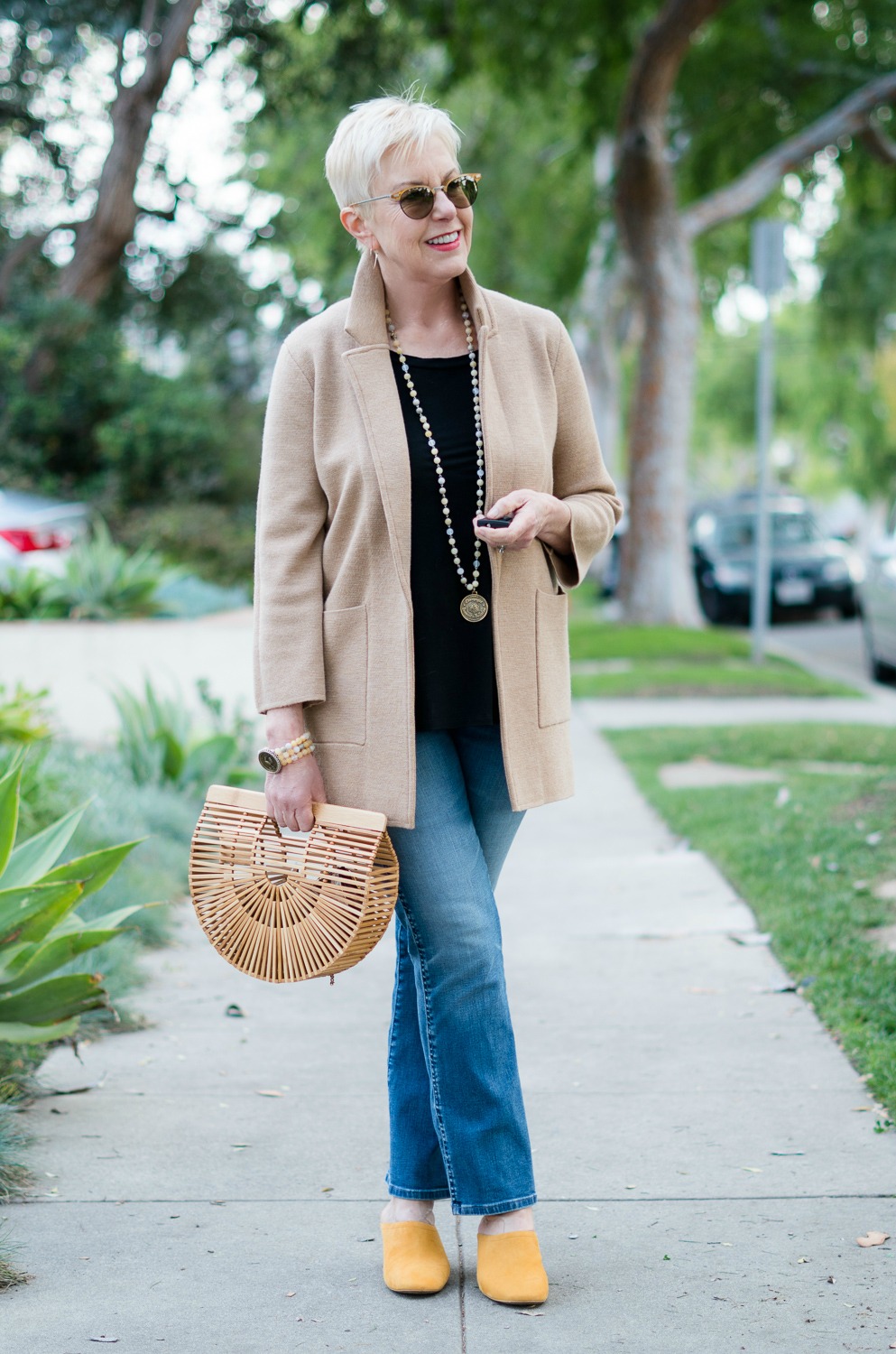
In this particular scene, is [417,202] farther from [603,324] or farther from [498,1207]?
[603,324]

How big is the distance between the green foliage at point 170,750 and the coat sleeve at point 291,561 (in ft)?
12.1

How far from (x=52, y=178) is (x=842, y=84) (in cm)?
869

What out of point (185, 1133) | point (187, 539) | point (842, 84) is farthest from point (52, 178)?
point (185, 1133)

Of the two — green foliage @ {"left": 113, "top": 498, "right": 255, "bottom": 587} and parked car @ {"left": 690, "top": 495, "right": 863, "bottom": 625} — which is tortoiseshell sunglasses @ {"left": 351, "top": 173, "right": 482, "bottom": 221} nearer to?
green foliage @ {"left": 113, "top": 498, "right": 255, "bottom": 587}

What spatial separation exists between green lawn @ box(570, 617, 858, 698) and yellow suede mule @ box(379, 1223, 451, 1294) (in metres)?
8.54

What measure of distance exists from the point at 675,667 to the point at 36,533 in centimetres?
550

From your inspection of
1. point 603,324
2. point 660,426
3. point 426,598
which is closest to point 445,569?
point 426,598

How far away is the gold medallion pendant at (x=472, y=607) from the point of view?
2721mm

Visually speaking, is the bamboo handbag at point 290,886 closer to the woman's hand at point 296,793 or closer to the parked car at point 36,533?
the woman's hand at point 296,793

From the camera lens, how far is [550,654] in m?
2.84

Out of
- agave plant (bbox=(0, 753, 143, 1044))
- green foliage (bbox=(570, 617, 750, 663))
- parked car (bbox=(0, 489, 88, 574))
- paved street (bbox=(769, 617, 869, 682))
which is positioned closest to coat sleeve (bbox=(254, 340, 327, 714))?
agave plant (bbox=(0, 753, 143, 1044))

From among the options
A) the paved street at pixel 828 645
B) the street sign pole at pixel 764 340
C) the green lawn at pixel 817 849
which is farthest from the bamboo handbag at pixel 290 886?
the paved street at pixel 828 645

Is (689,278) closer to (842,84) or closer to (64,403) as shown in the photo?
(842,84)

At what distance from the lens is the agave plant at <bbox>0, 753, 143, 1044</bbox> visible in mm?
3371
